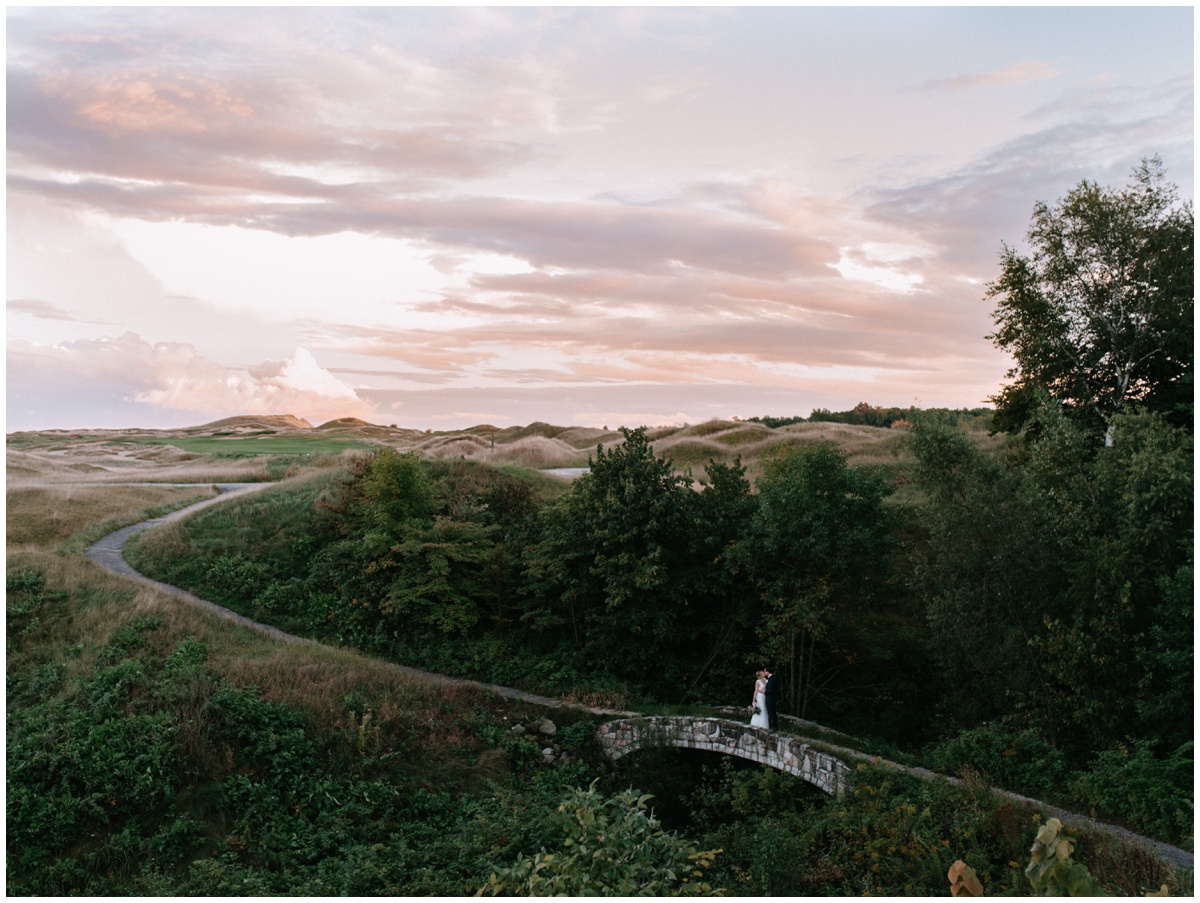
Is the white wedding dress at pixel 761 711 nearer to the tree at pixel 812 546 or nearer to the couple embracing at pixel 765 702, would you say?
the couple embracing at pixel 765 702

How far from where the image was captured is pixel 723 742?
16.6m

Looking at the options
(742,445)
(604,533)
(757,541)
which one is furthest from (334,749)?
(742,445)

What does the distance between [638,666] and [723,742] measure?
3.95 metres

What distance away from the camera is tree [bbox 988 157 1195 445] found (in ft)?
72.0

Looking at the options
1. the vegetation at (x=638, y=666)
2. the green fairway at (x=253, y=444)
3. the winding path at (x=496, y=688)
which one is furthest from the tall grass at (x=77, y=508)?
the green fairway at (x=253, y=444)

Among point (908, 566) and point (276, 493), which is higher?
point (276, 493)

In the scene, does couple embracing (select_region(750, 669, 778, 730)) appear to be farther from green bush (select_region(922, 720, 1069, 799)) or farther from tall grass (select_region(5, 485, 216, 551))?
tall grass (select_region(5, 485, 216, 551))

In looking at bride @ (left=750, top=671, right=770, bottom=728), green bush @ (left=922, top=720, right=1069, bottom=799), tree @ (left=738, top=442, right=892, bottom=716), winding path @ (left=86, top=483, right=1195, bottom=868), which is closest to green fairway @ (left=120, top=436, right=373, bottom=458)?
winding path @ (left=86, top=483, right=1195, bottom=868)

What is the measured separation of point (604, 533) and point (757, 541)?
403 cm

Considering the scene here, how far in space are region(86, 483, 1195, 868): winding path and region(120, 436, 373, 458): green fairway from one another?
31114 mm

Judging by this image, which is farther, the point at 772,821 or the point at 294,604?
the point at 294,604

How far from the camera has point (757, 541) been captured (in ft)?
63.8

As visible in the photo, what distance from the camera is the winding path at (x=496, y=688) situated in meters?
12.1

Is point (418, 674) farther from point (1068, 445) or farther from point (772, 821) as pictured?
point (1068, 445)
